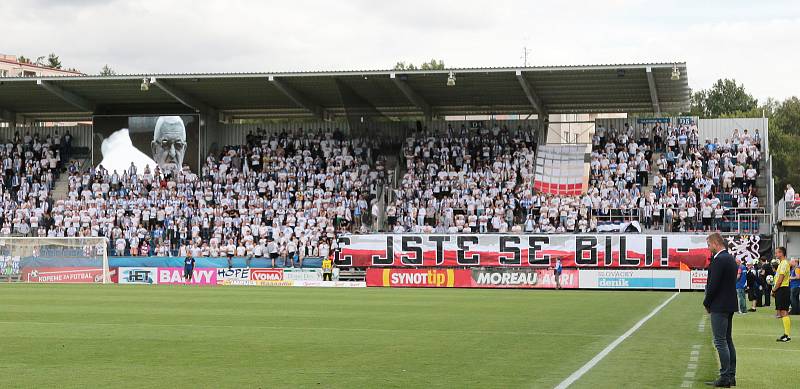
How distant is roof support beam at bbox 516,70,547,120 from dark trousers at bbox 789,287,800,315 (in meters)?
25.1

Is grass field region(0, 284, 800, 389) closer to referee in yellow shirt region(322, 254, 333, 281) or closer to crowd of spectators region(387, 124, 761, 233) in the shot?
referee in yellow shirt region(322, 254, 333, 281)

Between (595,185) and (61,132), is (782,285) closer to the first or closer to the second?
(595,185)

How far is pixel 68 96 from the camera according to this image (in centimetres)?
Answer: 5600

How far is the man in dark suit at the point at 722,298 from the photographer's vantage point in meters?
11.7

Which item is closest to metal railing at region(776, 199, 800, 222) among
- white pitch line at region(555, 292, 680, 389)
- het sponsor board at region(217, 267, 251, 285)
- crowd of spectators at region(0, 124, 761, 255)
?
crowd of spectators at region(0, 124, 761, 255)

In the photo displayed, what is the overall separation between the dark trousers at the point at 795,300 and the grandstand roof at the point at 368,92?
23923 millimetres

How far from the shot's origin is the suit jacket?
1170 cm

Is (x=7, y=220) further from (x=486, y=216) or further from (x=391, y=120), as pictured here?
(x=486, y=216)

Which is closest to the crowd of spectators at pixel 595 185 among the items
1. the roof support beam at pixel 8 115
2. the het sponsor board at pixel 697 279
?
the het sponsor board at pixel 697 279

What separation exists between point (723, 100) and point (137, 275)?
84212 millimetres

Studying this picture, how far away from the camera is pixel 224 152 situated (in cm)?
5731

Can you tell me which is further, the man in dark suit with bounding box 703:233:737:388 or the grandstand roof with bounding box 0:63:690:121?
the grandstand roof with bounding box 0:63:690:121

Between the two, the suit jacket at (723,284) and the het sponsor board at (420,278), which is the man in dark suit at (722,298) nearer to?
the suit jacket at (723,284)

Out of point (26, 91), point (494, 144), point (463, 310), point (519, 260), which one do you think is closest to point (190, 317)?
point (463, 310)
